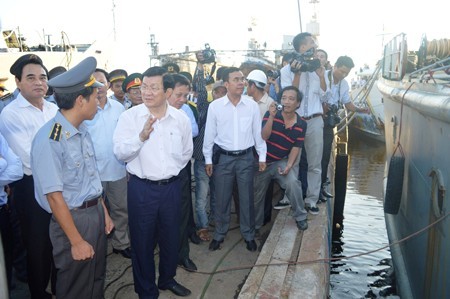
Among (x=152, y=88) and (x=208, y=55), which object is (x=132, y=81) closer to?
(x=208, y=55)

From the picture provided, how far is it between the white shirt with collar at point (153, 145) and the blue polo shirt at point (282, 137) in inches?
57.4

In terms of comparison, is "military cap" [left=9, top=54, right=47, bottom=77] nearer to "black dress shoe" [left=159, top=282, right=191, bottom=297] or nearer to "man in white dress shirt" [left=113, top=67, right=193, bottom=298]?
"man in white dress shirt" [left=113, top=67, right=193, bottom=298]

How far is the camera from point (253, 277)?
3.22 metres

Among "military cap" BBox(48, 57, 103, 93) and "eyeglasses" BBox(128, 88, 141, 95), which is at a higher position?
"military cap" BBox(48, 57, 103, 93)

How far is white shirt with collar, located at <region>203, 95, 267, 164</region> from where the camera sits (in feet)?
12.8

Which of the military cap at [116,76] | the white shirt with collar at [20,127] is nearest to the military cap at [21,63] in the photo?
the white shirt with collar at [20,127]

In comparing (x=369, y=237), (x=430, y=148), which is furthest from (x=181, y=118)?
(x=369, y=237)

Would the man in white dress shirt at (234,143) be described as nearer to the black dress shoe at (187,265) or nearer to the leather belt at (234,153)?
the leather belt at (234,153)

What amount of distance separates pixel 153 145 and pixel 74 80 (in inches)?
32.7

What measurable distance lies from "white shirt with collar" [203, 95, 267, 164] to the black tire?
6.69 ft

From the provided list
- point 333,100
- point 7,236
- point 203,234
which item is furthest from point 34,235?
point 333,100

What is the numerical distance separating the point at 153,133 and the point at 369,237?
21.3 feet

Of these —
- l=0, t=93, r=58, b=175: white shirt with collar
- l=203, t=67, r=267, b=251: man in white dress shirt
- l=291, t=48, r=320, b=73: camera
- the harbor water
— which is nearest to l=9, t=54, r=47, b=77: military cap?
l=0, t=93, r=58, b=175: white shirt with collar

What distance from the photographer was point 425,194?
13.0 ft
